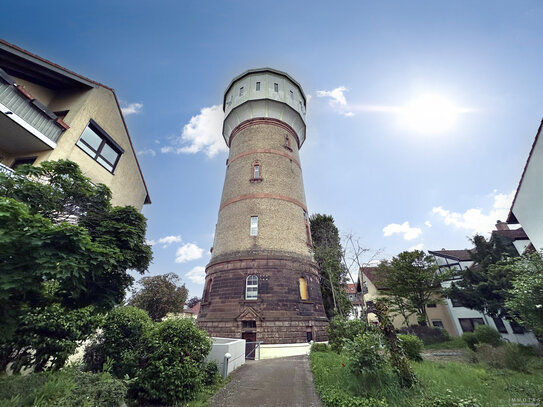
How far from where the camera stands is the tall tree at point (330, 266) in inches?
953

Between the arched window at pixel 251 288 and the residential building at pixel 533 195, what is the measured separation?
1922 centimetres

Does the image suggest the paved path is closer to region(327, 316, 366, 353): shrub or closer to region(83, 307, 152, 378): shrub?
region(327, 316, 366, 353): shrub

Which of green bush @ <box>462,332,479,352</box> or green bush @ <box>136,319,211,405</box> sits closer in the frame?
green bush @ <box>136,319,211,405</box>

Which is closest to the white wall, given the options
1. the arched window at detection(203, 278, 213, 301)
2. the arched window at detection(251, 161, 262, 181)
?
the arched window at detection(203, 278, 213, 301)

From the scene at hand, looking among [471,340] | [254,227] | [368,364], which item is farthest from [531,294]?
[254,227]

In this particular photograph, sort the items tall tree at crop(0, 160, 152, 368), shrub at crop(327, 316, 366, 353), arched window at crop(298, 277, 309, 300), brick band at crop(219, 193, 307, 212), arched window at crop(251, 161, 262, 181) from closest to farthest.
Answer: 1. tall tree at crop(0, 160, 152, 368)
2. shrub at crop(327, 316, 366, 353)
3. arched window at crop(298, 277, 309, 300)
4. brick band at crop(219, 193, 307, 212)
5. arched window at crop(251, 161, 262, 181)

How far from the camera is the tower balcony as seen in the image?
28.6ft

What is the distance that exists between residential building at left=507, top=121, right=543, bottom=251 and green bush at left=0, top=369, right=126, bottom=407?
22.6m

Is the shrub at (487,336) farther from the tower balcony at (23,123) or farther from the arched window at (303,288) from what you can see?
the tower balcony at (23,123)

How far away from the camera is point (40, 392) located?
465 cm

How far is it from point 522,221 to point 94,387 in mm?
26685

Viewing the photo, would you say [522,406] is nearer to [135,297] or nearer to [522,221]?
[522,221]

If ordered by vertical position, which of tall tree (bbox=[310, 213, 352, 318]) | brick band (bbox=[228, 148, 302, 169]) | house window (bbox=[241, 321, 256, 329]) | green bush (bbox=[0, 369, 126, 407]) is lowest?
green bush (bbox=[0, 369, 126, 407])

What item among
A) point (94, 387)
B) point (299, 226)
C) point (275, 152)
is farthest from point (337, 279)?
point (94, 387)
